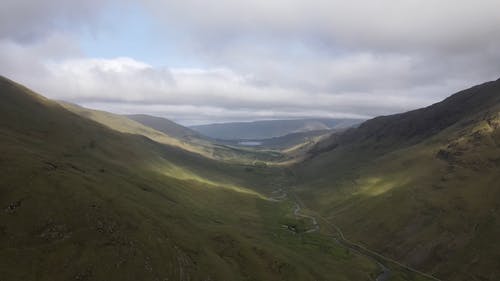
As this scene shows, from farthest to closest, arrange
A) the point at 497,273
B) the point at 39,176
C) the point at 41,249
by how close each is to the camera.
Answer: the point at 497,273, the point at 39,176, the point at 41,249

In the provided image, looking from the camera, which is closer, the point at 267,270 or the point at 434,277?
the point at 267,270

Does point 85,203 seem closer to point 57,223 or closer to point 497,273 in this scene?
point 57,223

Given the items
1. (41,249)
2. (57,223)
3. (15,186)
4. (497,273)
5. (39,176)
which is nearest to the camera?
(41,249)

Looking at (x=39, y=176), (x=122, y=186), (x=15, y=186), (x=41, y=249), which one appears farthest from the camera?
(x=122, y=186)

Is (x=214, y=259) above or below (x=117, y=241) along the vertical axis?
below

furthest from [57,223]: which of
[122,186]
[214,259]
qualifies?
[122,186]

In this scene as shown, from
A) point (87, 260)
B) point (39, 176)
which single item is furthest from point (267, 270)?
point (39, 176)

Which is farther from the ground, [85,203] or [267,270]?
[85,203]

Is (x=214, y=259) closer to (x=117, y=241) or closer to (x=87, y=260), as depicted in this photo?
(x=117, y=241)

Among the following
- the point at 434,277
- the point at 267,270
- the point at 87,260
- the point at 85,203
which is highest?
the point at 85,203
